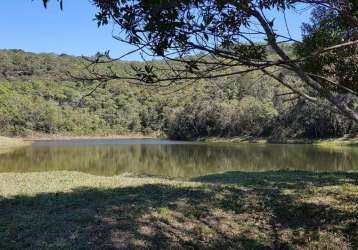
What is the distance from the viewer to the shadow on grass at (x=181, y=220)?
23.5ft

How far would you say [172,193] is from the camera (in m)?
10.7

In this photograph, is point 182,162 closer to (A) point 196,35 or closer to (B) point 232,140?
(A) point 196,35

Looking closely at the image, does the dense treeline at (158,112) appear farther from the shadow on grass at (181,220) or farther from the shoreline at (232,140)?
the shadow on grass at (181,220)

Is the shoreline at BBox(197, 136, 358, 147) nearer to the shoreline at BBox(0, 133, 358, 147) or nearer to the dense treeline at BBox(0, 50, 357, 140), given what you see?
the shoreline at BBox(0, 133, 358, 147)

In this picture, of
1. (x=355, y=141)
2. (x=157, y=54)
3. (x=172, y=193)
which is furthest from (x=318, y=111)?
(x=157, y=54)

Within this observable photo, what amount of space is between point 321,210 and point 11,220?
213 inches

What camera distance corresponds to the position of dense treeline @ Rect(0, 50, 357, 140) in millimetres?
67625

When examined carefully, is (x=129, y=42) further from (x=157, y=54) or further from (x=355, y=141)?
(x=355, y=141)

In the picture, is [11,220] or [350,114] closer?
[350,114]

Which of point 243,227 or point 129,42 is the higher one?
point 129,42

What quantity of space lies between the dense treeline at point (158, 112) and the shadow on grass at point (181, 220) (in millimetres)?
29939

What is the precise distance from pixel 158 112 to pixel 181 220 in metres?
116

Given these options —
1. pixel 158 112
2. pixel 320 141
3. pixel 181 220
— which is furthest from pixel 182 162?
pixel 158 112

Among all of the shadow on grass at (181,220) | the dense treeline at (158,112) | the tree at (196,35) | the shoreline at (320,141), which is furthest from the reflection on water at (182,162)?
the shoreline at (320,141)
